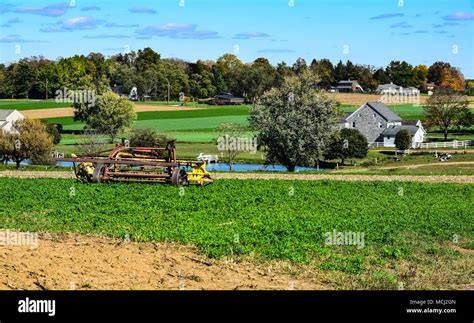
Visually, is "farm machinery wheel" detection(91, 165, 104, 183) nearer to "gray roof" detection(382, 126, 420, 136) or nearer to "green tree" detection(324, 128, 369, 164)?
"green tree" detection(324, 128, 369, 164)

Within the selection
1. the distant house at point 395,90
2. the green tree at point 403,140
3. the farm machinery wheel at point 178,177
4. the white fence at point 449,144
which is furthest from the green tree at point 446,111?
the farm machinery wheel at point 178,177

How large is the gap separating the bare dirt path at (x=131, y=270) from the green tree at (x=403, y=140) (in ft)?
245

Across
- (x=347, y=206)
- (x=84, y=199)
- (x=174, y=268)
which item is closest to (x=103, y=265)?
(x=174, y=268)

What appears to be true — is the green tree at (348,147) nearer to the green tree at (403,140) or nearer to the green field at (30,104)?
the green tree at (403,140)

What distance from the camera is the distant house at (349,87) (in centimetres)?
18805

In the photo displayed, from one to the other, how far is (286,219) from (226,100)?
137084mm

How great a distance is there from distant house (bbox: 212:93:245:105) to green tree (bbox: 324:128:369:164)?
77351 mm

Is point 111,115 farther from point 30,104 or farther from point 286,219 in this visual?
point 286,219

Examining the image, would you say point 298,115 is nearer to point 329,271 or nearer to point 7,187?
point 7,187

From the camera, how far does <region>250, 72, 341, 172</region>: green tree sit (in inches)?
Answer: 2421

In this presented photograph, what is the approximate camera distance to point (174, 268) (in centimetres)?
1930

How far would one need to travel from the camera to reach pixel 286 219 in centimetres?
2703

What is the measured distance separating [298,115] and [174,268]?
43.3 m

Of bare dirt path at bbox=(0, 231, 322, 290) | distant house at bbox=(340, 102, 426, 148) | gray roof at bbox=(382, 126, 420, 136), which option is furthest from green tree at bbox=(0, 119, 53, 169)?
bare dirt path at bbox=(0, 231, 322, 290)
